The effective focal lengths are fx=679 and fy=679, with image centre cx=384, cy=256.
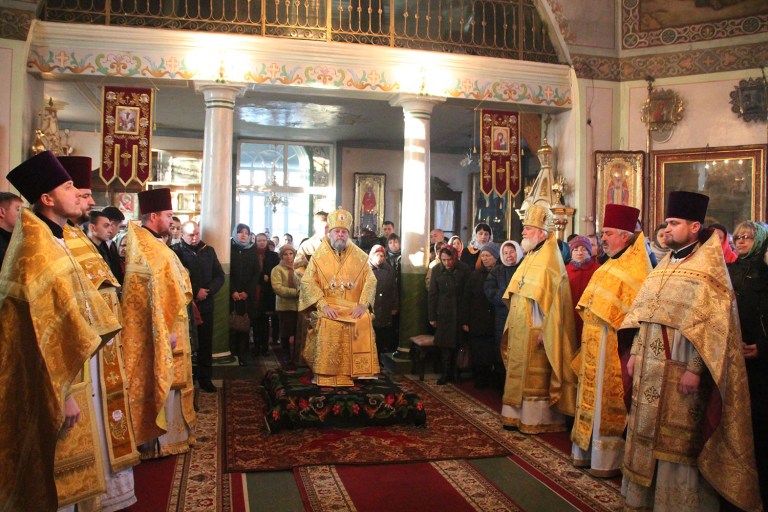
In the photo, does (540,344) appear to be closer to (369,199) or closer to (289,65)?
(289,65)

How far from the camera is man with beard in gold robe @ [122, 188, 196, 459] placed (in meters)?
4.66

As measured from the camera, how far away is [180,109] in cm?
1221

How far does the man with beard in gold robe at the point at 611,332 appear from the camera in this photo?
4.83 meters

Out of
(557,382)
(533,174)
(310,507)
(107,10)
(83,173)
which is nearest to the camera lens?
(83,173)

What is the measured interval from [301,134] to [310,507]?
11669 millimetres

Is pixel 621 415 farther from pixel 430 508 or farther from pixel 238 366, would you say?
pixel 238 366

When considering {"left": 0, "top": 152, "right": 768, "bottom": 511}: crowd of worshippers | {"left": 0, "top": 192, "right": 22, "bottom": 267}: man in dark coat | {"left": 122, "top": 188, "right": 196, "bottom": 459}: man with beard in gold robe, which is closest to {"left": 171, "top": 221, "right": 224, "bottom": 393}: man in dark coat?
{"left": 0, "top": 152, "right": 768, "bottom": 511}: crowd of worshippers

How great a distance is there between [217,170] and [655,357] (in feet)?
19.0

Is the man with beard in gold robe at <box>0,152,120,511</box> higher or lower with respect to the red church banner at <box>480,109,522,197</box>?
lower

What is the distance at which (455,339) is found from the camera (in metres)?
7.76

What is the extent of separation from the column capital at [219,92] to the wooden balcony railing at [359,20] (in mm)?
725

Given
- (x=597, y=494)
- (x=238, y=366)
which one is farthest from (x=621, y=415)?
(x=238, y=366)

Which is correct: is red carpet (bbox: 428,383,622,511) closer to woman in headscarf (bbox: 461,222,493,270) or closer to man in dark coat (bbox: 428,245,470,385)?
man in dark coat (bbox: 428,245,470,385)

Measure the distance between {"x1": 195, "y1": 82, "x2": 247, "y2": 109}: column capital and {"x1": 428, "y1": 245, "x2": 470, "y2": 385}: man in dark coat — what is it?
10.3ft
